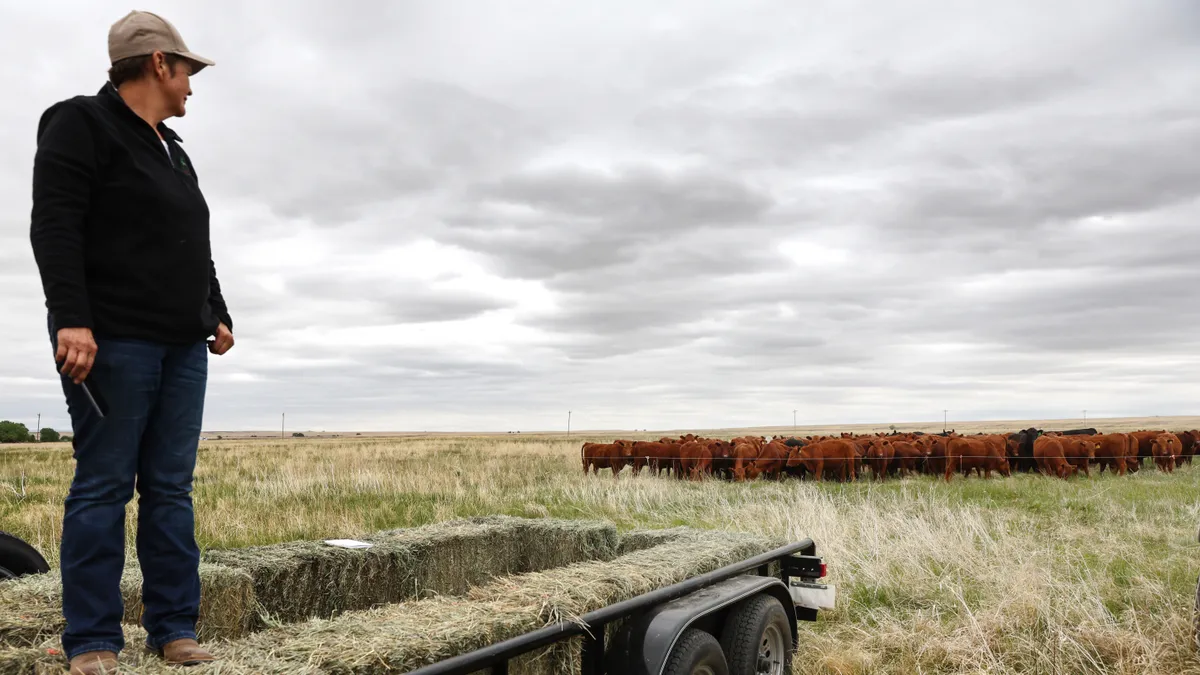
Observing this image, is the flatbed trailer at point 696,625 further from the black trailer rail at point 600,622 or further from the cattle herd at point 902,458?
the cattle herd at point 902,458

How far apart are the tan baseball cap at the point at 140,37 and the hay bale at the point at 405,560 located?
7.36ft

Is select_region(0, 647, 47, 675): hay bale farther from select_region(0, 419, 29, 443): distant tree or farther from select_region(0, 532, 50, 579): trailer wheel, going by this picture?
select_region(0, 419, 29, 443): distant tree

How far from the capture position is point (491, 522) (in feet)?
16.3

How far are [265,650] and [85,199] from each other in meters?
1.31

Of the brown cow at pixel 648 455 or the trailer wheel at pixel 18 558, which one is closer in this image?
the trailer wheel at pixel 18 558

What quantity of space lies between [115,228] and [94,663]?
1.17 meters

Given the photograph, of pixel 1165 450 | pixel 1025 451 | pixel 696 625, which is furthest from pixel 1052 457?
pixel 696 625

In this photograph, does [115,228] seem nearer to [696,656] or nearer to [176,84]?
[176,84]

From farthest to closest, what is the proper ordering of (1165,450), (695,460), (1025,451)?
1. (1165,450)
2. (1025,451)
3. (695,460)

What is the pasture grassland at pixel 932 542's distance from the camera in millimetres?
5340

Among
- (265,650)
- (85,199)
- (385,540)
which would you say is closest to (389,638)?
(265,650)

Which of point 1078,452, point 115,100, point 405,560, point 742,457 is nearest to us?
point 115,100

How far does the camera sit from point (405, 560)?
4.34 metres

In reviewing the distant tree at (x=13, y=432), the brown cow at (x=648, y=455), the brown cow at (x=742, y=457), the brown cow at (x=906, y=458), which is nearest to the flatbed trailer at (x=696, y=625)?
the brown cow at (x=742, y=457)
